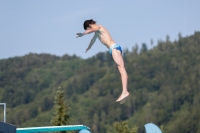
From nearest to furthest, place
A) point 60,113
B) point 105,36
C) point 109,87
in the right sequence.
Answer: point 105,36 < point 60,113 < point 109,87

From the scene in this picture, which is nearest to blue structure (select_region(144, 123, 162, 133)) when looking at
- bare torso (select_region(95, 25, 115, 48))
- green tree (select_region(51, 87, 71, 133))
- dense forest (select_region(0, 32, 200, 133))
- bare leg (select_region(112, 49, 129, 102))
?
bare leg (select_region(112, 49, 129, 102))

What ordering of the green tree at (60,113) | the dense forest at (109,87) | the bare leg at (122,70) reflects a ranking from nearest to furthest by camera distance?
the bare leg at (122,70)
the green tree at (60,113)
the dense forest at (109,87)

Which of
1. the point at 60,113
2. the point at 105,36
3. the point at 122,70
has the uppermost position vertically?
the point at 60,113

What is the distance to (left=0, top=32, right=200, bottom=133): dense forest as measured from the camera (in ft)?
401

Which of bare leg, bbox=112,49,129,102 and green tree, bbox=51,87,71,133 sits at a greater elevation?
green tree, bbox=51,87,71,133

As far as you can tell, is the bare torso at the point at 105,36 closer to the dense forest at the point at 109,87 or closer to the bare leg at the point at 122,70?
the bare leg at the point at 122,70

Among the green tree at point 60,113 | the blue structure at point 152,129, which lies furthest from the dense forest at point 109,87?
the blue structure at point 152,129

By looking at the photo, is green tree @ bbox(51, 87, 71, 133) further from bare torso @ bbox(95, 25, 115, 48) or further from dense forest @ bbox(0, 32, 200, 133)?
dense forest @ bbox(0, 32, 200, 133)

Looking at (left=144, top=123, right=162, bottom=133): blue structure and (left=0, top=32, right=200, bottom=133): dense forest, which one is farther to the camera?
(left=0, top=32, right=200, bottom=133): dense forest

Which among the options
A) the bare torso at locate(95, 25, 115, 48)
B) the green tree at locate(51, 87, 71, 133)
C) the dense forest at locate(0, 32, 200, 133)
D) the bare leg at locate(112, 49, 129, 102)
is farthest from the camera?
the dense forest at locate(0, 32, 200, 133)

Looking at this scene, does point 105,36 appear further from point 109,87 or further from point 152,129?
point 109,87

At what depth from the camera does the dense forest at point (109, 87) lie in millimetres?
122125

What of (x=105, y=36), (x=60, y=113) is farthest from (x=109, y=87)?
(x=105, y=36)

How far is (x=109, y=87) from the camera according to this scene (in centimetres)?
14125
